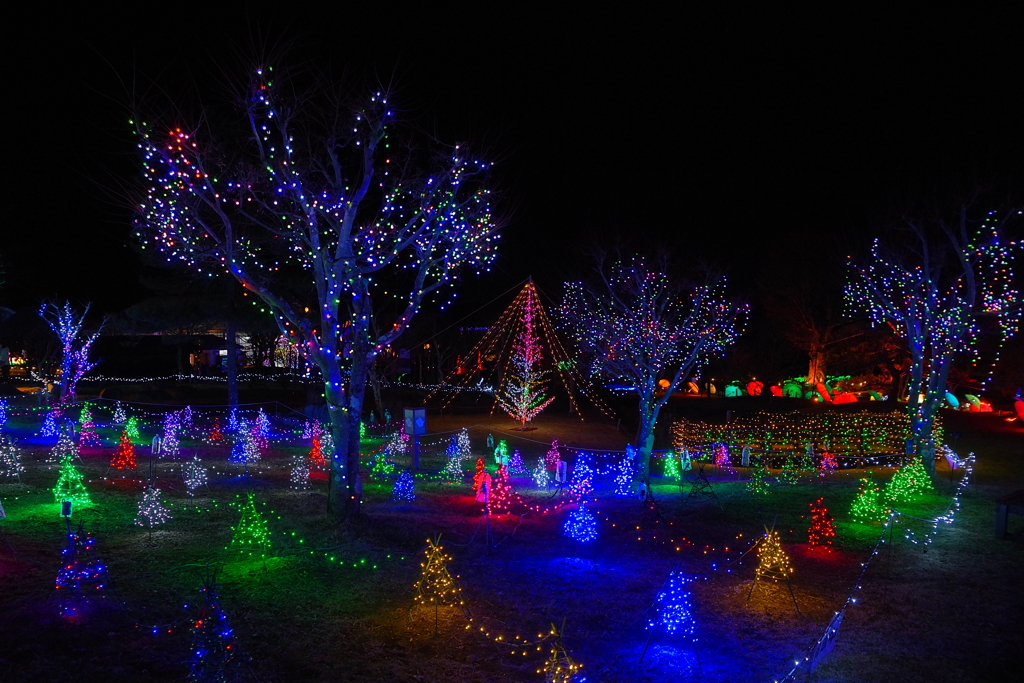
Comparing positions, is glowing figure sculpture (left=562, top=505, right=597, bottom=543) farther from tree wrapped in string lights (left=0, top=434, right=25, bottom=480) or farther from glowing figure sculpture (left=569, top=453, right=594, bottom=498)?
tree wrapped in string lights (left=0, top=434, right=25, bottom=480)

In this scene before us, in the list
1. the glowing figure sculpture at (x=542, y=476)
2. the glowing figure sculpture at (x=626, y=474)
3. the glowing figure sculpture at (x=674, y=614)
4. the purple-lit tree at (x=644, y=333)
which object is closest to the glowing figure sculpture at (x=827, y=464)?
the purple-lit tree at (x=644, y=333)

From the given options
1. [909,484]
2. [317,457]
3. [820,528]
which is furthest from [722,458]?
[317,457]

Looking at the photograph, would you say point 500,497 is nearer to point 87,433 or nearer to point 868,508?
point 868,508

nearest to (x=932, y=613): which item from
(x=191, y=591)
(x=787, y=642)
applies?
(x=787, y=642)

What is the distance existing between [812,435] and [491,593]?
52.5ft

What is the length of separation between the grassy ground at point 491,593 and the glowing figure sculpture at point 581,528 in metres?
0.17

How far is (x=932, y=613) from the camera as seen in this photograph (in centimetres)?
743

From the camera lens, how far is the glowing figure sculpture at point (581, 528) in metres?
9.96

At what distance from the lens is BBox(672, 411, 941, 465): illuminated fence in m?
19.8

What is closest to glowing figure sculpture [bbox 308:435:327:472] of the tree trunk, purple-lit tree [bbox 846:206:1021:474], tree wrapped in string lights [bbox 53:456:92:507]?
tree wrapped in string lights [bbox 53:456:92:507]

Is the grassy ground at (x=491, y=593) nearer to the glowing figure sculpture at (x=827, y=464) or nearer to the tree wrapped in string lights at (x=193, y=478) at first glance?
the tree wrapped in string lights at (x=193, y=478)

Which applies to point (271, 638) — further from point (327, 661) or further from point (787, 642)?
point (787, 642)

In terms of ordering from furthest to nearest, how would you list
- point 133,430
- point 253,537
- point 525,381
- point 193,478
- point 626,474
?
point 525,381, point 133,430, point 626,474, point 193,478, point 253,537

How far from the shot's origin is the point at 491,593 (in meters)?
7.68
